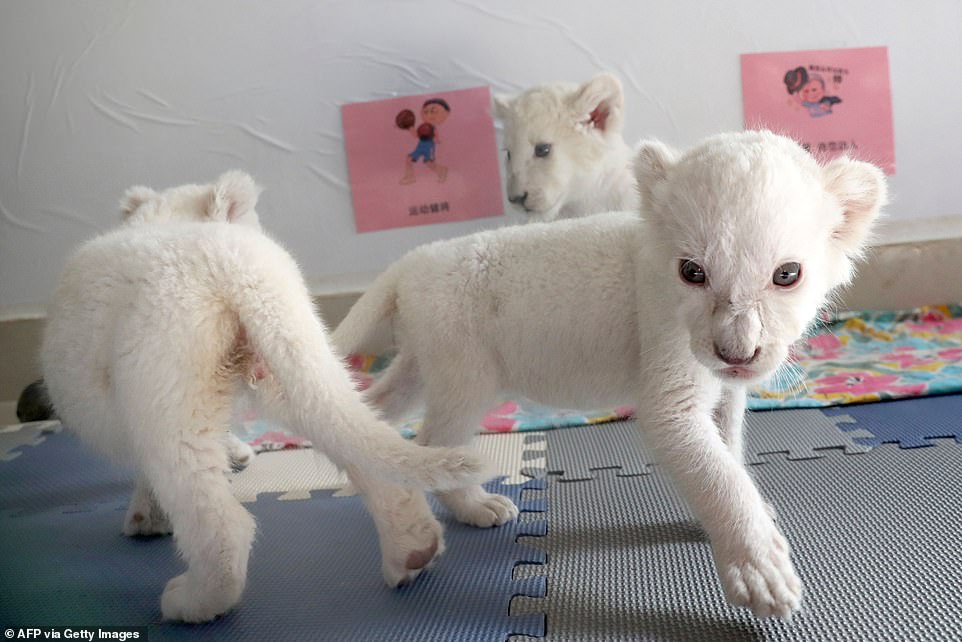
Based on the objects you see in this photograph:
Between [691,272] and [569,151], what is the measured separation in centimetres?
97

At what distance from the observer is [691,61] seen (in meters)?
2.20

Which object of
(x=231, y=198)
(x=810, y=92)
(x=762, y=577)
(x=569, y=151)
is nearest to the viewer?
(x=762, y=577)

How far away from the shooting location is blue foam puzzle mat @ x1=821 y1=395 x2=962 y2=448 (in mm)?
1460

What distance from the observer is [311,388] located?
985 mm

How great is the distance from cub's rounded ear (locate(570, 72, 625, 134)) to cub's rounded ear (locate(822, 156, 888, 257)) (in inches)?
35.1

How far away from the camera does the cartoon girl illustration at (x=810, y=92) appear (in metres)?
2.21

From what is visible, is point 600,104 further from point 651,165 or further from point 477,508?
point 477,508

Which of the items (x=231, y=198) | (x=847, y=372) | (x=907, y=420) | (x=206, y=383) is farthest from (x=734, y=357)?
(x=847, y=372)

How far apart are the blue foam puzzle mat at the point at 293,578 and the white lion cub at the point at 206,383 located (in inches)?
1.9

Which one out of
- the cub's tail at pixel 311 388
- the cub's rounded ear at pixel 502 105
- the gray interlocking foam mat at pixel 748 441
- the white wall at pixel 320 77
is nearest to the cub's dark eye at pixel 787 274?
the cub's tail at pixel 311 388

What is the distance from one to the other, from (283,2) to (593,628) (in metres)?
1.94

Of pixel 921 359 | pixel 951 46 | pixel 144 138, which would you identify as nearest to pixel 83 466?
pixel 144 138

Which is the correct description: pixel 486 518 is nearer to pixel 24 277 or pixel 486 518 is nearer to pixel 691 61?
pixel 691 61

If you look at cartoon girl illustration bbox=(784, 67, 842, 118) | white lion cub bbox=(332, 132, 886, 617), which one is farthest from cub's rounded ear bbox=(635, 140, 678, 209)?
cartoon girl illustration bbox=(784, 67, 842, 118)
